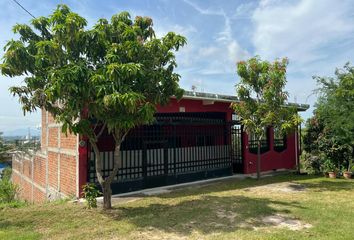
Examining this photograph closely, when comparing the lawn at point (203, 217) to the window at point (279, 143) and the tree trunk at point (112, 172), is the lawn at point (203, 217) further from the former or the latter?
the window at point (279, 143)

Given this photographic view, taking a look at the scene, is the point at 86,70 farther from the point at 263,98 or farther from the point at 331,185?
the point at 331,185

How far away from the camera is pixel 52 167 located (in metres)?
11.9

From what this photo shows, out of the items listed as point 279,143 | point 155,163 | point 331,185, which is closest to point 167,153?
point 155,163

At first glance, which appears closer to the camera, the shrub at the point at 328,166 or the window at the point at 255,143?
the shrub at the point at 328,166

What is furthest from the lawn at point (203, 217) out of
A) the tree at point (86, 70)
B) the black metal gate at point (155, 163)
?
the tree at point (86, 70)

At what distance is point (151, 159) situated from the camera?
11008 millimetres

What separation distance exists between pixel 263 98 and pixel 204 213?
17.9 ft

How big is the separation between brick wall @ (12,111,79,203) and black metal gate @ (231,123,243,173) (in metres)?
6.92

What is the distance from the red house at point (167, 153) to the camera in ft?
32.9

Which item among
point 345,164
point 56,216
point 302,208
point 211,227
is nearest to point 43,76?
point 56,216

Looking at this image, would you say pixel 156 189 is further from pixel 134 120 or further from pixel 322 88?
pixel 322 88

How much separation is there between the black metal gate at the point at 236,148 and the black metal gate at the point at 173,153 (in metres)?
0.06

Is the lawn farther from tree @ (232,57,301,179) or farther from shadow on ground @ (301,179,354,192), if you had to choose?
tree @ (232,57,301,179)

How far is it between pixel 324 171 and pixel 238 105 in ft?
17.4
